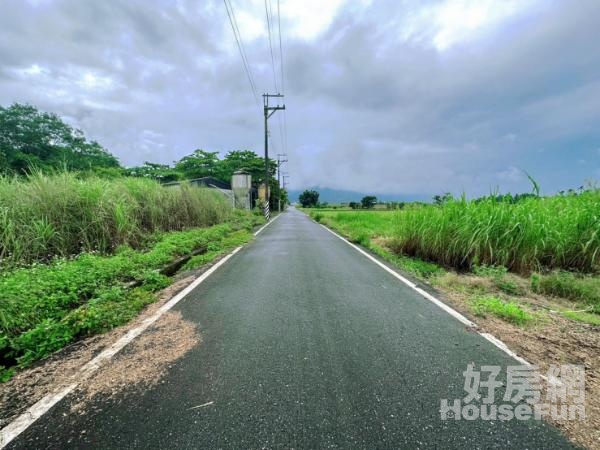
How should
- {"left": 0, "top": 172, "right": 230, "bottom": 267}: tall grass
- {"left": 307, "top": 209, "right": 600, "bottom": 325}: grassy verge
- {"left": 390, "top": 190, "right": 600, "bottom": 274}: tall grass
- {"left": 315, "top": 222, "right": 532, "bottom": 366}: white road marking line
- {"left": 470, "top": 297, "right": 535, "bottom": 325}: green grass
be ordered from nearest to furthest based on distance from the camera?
{"left": 315, "top": 222, "right": 532, "bottom": 366}: white road marking line
{"left": 470, "top": 297, "right": 535, "bottom": 325}: green grass
{"left": 307, "top": 209, "right": 600, "bottom": 325}: grassy verge
{"left": 0, "top": 172, "right": 230, "bottom": 267}: tall grass
{"left": 390, "top": 190, "right": 600, "bottom": 274}: tall grass

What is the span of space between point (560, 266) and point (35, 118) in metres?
43.9

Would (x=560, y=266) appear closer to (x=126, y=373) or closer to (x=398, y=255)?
(x=398, y=255)

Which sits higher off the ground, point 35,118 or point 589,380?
point 35,118

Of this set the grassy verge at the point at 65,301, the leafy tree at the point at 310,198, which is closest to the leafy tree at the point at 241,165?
the grassy verge at the point at 65,301

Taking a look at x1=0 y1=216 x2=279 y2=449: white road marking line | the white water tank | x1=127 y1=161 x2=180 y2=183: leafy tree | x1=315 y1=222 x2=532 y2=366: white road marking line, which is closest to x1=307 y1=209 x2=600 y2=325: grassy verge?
x1=315 y1=222 x2=532 y2=366: white road marking line

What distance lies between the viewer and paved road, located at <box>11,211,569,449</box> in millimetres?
1433

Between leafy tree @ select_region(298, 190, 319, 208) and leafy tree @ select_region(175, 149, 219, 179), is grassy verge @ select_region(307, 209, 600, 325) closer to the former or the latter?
leafy tree @ select_region(175, 149, 219, 179)

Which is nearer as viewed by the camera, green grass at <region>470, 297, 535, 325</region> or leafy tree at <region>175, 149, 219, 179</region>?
green grass at <region>470, 297, 535, 325</region>

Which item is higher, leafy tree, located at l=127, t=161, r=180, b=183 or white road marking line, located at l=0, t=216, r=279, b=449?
leafy tree, located at l=127, t=161, r=180, b=183

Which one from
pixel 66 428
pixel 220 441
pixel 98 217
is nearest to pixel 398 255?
pixel 220 441

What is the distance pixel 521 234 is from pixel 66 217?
9.43m

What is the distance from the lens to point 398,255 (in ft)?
23.5

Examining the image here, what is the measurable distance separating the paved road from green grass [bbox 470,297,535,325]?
531 mm

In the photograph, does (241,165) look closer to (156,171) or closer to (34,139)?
(156,171)
